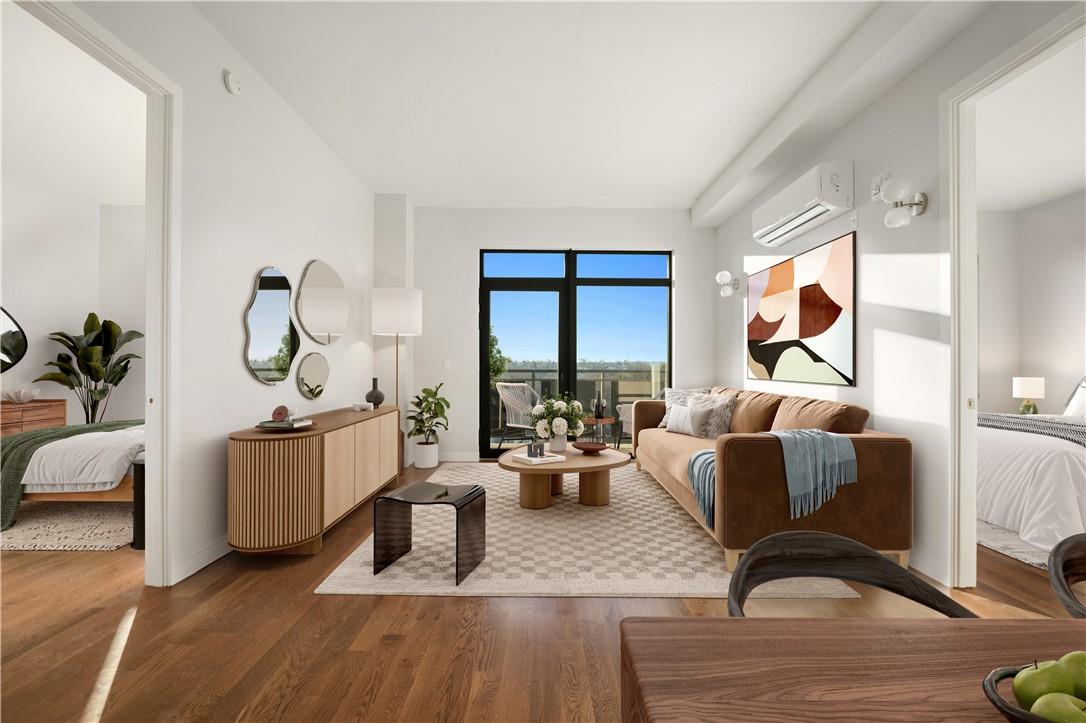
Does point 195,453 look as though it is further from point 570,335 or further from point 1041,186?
point 1041,186

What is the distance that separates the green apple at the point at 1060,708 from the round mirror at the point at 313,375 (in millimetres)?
4079

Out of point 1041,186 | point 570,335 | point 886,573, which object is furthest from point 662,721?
point 1041,186

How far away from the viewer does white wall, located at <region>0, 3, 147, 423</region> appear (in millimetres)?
3095

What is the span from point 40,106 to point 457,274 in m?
3.44

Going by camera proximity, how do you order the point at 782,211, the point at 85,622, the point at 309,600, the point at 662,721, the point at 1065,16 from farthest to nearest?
the point at 782,211
the point at 309,600
the point at 85,622
the point at 1065,16
the point at 662,721

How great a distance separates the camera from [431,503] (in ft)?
8.50

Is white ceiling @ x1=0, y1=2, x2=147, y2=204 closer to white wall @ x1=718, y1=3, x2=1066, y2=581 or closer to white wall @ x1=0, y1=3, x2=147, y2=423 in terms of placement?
white wall @ x1=0, y1=3, x2=147, y2=423

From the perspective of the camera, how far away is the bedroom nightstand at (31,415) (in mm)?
4449

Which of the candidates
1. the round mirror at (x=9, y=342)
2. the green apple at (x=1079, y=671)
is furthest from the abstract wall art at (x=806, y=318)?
the round mirror at (x=9, y=342)

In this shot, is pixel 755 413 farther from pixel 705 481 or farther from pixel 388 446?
pixel 388 446

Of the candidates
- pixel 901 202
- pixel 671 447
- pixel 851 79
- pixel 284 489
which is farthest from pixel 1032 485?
pixel 284 489

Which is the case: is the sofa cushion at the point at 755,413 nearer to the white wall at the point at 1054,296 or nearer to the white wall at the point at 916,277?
the white wall at the point at 916,277

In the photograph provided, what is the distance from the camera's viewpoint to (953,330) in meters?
2.52

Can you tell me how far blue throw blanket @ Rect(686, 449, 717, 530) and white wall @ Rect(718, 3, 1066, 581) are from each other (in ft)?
3.44
